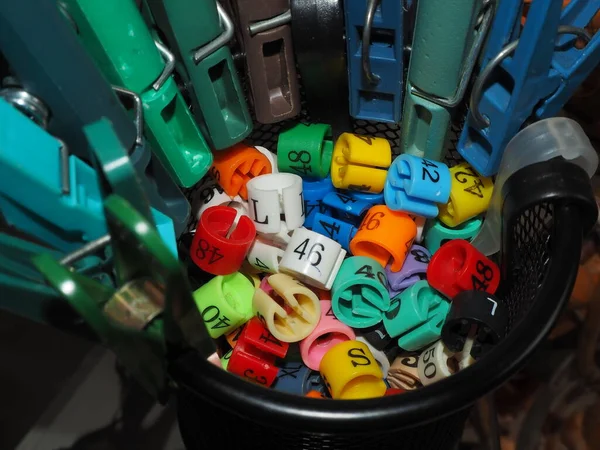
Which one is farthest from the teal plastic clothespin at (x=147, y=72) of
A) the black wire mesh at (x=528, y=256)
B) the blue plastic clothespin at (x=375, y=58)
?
the black wire mesh at (x=528, y=256)

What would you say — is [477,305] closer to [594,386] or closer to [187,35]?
[187,35]

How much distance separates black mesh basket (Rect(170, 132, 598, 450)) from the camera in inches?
14.5

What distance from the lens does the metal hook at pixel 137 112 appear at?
17.7 inches

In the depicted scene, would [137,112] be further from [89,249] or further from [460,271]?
[460,271]

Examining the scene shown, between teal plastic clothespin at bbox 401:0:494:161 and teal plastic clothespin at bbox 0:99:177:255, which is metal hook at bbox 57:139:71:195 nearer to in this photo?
teal plastic clothespin at bbox 0:99:177:255

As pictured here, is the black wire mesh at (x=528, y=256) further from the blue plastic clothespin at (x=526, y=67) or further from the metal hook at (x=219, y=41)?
the metal hook at (x=219, y=41)

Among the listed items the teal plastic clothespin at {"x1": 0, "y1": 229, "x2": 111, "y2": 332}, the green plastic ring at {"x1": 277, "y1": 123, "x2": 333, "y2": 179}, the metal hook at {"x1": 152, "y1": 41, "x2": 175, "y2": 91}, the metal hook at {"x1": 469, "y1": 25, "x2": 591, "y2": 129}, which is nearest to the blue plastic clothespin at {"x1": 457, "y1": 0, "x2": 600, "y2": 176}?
the metal hook at {"x1": 469, "y1": 25, "x2": 591, "y2": 129}

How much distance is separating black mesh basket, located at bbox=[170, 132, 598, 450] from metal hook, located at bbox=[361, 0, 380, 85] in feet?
0.47

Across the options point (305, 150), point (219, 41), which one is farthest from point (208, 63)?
point (305, 150)

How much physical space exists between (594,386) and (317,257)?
473mm

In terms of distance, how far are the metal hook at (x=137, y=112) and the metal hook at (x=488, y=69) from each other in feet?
0.83

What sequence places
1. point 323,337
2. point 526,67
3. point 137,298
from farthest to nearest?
1. point 323,337
2. point 526,67
3. point 137,298

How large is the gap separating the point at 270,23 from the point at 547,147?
233 mm

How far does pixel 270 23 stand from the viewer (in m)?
0.50
